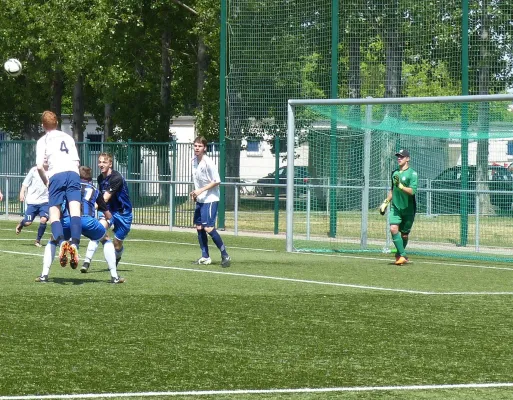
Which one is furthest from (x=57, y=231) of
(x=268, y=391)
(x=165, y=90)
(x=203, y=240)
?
(x=165, y=90)

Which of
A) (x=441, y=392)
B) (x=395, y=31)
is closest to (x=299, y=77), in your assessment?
(x=395, y=31)

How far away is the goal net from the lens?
20.8 m

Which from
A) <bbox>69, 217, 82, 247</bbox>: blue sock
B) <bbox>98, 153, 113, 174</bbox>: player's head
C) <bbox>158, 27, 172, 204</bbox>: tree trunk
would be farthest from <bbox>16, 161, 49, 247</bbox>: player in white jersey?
<bbox>158, 27, 172, 204</bbox>: tree trunk

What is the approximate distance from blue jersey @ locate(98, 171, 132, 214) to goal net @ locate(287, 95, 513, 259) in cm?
534

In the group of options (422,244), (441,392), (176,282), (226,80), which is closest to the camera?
(441,392)

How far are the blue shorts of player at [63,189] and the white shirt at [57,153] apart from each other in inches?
2.7

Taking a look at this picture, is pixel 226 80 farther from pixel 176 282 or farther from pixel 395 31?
pixel 176 282

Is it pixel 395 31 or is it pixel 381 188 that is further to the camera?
pixel 395 31

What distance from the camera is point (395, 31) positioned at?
2444 centimetres

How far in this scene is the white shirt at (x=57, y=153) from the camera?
13445mm

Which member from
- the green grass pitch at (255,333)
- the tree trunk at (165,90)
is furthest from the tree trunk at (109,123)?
the green grass pitch at (255,333)

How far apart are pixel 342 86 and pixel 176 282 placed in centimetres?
1190

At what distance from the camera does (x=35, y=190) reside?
22531mm

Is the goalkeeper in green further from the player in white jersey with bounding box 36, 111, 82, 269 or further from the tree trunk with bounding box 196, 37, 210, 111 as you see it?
the tree trunk with bounding box 196, 37, 210, 111
